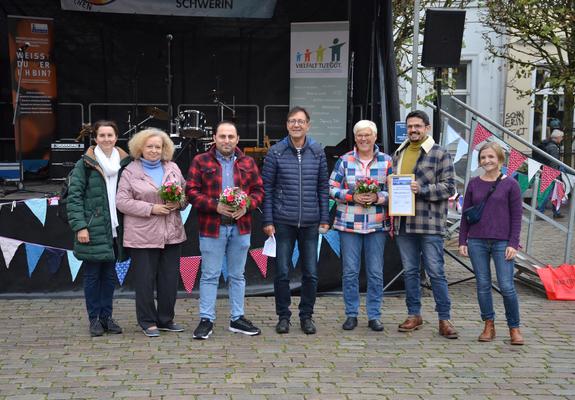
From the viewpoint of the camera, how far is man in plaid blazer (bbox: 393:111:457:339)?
6047mm

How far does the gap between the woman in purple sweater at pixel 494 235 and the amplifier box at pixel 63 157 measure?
7731 millimetres

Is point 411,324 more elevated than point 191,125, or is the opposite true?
point 191,125

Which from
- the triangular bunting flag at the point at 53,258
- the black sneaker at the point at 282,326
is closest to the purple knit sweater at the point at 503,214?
the black sneaker at the point at 282,326

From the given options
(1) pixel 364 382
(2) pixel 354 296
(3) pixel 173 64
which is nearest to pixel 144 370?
(1) pixel 364 382

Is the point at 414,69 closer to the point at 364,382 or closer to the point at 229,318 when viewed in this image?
the point at 229,318

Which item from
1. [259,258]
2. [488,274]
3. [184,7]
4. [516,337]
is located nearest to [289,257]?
[259,258]

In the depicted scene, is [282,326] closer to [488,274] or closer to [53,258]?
[488,274]

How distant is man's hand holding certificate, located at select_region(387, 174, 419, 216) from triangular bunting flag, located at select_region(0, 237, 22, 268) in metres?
3.67

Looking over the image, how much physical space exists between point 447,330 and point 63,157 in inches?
312

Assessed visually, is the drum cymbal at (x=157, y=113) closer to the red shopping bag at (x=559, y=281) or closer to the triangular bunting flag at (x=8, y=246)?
the triangular bunting flag at (x=8, y=246)

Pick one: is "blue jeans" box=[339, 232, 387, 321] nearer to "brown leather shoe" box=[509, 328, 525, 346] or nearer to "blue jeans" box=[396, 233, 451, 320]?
"blue jeans" box=[396, 233, 451, 320]

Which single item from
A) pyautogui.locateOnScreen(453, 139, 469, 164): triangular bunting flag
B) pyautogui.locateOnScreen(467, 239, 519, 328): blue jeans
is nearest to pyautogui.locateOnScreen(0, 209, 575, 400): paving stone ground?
pyautogui.locateOnScreen(467, 239, 519, 328): blue jeans

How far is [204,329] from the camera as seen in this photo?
5961 millimetres

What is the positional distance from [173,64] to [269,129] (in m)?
2.04
